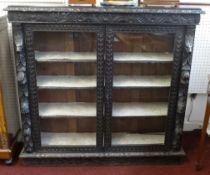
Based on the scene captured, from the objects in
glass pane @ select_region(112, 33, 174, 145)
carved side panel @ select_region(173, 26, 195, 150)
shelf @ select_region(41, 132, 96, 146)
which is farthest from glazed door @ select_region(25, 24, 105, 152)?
carved side panel @ select_region(173, 26, 195, 150)

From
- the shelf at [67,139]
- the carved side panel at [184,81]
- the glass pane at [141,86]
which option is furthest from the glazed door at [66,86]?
the carved side panel at [184,81]

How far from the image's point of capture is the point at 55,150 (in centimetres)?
191

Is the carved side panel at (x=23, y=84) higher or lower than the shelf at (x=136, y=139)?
higher

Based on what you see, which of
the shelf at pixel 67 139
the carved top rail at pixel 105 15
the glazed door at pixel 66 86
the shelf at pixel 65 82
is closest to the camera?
the carved top rail at pixel 105 15

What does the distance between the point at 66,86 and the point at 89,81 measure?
155 mm

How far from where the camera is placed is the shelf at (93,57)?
5.70 ft

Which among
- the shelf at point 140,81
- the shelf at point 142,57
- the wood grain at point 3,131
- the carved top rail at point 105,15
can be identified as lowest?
the wood grain at point 3,131

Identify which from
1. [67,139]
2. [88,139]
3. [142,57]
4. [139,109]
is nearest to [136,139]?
[139,109]

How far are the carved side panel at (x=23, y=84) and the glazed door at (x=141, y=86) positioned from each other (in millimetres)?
505

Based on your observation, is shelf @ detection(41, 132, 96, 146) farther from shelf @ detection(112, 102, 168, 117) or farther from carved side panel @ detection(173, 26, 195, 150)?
carved side panel @ detection(173, 26, 195, 150)

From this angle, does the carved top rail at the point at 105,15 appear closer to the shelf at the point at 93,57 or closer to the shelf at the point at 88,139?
the shelf at the point at 93,57

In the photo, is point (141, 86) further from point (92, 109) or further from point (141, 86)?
point (92, 109)

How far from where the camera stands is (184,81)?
1.73 metres

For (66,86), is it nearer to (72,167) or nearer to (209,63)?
(72,167)
